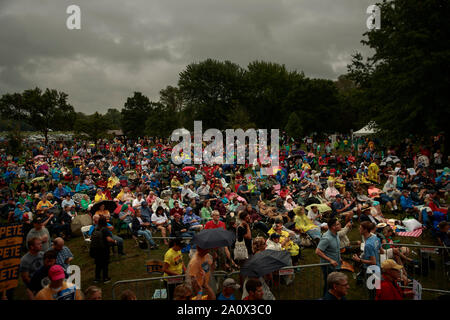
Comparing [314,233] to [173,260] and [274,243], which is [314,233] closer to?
[274,243]

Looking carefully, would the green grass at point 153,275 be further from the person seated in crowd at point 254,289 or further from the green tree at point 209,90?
the green tree at point 209,90

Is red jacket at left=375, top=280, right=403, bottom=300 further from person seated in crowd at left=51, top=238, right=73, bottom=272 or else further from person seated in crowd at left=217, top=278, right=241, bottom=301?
person seated in crowd at left=51, top=238, right=73, bottom=272

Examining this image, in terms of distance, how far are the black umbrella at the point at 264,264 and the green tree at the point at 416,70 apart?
638 inches

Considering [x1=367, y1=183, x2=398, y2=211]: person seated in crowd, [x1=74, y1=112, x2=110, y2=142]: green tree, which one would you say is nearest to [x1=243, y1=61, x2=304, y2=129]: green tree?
[x1=74, y1=112, x2=110, y2=142]: green tree

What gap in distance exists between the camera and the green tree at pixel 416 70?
634 inches

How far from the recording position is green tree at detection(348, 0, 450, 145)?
52.8 feet

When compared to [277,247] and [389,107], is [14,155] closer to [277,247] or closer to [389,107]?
[277,247]

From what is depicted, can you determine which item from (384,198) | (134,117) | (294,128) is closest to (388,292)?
(384,198)

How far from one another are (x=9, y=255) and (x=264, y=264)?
4.46m

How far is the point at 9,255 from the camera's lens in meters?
4.84

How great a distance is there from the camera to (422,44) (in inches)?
655

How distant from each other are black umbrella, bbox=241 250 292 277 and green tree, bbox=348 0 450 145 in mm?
16205

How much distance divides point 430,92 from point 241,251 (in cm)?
1679

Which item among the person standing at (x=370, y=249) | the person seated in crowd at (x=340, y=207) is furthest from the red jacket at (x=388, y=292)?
the person seated in crowd at (x=340, y=207)
